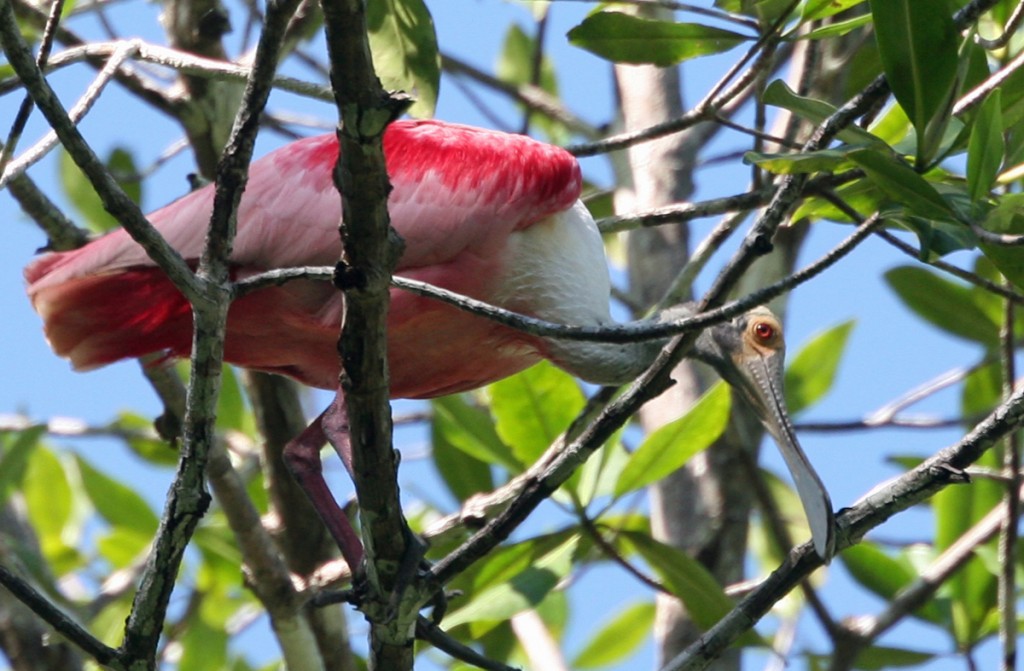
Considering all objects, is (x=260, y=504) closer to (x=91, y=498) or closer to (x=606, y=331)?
(x=91, y=498)

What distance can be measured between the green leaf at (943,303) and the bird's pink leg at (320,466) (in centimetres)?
281

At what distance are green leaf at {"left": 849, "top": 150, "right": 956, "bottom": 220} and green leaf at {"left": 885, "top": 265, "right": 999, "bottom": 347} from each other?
3557 mm

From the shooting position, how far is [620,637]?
748cm

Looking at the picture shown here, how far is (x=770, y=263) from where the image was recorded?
6234 mm

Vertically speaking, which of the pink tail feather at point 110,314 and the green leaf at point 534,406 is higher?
the pink tail feather at point 110,314

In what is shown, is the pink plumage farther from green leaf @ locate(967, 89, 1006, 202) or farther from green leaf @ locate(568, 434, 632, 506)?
green leaf @ locate(967, 89, 1006, 202)

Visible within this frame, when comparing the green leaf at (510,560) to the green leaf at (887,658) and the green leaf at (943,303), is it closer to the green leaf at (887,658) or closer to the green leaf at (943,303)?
the green leaf at (887,658)

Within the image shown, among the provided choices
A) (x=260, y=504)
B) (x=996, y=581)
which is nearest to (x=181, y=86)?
(x=260, y=504)

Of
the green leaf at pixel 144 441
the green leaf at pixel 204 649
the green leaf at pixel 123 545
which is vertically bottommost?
the green leaf at pixel 204 649

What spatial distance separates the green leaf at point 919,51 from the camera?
3084 mm

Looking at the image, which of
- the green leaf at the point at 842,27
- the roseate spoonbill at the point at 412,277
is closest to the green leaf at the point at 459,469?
the roseate spoonbill at the point at 412,277

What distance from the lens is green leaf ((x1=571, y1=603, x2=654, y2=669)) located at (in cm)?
745

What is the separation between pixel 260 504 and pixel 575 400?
182cm

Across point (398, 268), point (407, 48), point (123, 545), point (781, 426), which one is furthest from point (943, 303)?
point (123, 545)
